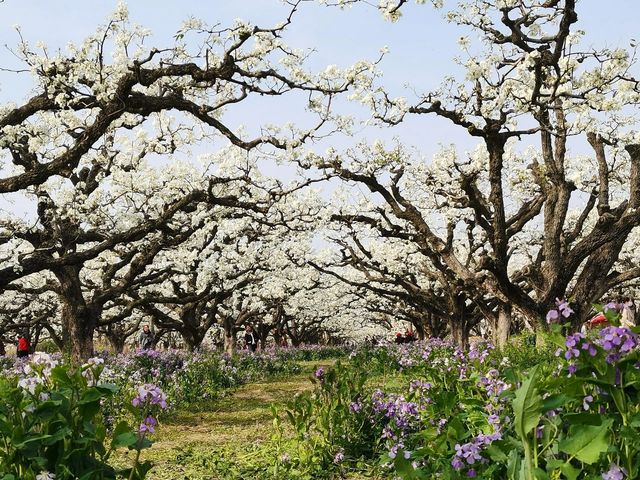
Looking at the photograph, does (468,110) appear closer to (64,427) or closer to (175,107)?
(175,107)

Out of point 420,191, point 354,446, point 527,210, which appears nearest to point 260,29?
point 354,446

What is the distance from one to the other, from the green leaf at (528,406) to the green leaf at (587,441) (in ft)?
0.57

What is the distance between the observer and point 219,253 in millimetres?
26234

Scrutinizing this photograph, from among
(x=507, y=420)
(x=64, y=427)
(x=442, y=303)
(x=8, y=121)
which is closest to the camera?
(x=64, y=427)

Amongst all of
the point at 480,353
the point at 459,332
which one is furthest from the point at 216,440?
the point at 459,332

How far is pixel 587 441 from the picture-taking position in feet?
9.58

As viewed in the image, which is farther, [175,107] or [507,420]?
[175,107]

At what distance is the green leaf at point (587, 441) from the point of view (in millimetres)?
2855

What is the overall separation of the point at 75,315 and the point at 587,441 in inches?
630

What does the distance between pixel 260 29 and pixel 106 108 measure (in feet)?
8.61

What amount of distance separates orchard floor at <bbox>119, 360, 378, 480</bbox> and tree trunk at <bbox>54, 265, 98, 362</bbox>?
445cm

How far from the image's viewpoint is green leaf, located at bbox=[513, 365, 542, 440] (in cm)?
290

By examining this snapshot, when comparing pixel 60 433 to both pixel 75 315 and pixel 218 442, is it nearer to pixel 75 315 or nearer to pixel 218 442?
pixel 218 442

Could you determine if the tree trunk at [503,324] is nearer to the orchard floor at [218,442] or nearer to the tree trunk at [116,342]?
the orchard floor at [218,442]
